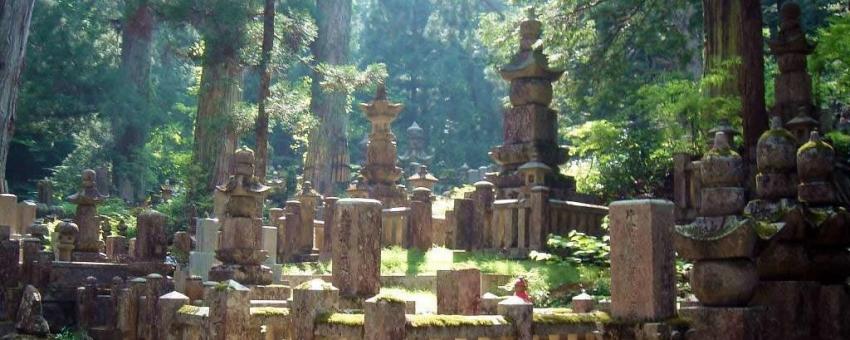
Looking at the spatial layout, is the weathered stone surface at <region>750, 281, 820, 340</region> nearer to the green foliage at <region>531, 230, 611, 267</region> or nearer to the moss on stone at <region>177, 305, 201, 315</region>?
the moss on stone at <region>177, 305, 201, 315</region>

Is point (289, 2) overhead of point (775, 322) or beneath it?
overhead

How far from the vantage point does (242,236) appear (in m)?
14.9

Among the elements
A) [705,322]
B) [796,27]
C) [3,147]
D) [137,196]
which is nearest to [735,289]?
[705,322]

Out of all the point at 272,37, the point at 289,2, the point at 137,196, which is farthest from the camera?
the point at 137,196

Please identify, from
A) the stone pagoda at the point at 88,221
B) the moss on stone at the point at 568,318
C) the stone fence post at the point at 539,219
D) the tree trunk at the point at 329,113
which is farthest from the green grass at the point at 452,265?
the tree trunk at the point at 329,113

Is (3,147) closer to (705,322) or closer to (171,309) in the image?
(171,309)

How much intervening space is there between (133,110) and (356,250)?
1122 inches

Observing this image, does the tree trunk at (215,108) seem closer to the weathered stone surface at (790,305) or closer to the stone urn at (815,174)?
the stone urn at (815,174)

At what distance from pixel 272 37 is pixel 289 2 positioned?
6.13m

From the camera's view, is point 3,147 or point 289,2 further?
point 289,2

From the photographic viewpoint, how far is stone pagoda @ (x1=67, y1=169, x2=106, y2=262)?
1958 centimetres

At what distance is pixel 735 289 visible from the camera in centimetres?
820

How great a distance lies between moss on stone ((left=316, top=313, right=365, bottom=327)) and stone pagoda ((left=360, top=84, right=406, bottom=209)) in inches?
621

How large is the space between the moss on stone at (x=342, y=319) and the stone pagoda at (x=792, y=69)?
37.8 ft
